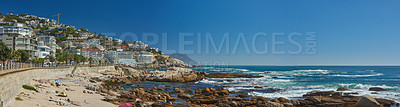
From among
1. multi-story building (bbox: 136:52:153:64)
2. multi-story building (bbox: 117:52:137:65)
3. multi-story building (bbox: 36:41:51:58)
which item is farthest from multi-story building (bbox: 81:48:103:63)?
multi-story building (bbox: 36:41:51:58)

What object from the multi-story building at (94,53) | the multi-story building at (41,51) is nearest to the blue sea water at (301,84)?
the multi-story building at (41,51)

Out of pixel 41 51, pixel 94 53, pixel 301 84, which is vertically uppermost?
pixel 94 53

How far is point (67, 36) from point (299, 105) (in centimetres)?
17098

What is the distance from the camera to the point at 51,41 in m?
86.3

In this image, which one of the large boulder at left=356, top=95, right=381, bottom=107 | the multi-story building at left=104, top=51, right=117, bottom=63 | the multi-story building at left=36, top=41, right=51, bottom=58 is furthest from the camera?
the multi-story building at left=104, top=51, right=117, bottom=63

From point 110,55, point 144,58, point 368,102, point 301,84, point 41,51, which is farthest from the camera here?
point 144,58

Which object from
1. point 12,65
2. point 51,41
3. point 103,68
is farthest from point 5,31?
point 12,65

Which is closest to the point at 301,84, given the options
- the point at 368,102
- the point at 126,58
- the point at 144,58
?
the point at 368,102

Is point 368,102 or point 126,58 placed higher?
point 126,58

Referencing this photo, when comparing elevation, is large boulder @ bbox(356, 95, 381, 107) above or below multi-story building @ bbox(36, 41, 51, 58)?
below

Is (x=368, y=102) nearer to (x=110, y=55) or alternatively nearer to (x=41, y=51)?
(x=41, y=51)

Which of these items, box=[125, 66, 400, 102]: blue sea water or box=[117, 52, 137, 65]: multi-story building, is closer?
box=[125, 66, 400, 102]: blue sea water

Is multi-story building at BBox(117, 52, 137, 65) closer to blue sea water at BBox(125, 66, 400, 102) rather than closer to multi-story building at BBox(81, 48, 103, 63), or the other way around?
multi-story building at BBox(81, 48, 103, 63)

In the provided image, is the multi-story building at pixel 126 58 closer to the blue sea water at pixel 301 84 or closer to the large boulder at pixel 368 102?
the blue sea water at pixel 301 84
